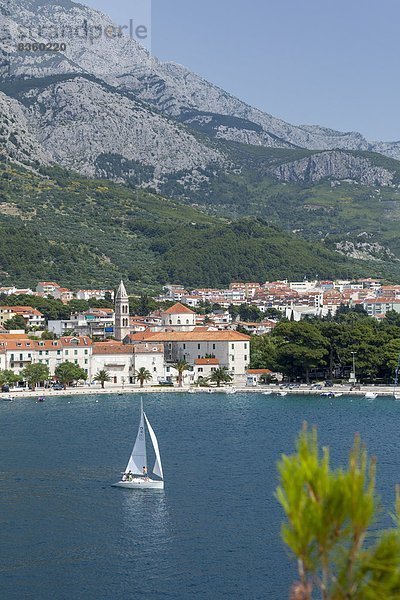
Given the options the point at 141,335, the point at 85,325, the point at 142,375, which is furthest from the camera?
the point at 85,325

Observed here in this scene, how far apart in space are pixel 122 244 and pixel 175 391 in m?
84.0

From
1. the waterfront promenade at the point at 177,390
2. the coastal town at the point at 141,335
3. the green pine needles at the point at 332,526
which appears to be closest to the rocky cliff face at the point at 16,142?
the coastal town at the point at 141,335

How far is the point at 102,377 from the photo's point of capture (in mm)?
72250

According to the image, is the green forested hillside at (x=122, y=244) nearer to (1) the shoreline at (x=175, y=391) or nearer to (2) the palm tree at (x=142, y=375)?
(2) the palm tree at (x=142, y=375)

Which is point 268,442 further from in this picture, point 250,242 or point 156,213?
point 156,213

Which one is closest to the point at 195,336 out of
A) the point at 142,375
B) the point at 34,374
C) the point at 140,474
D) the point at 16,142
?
the point at 142,375

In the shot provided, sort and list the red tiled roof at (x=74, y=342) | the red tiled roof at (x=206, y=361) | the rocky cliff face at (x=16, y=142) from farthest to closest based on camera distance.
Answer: the rocky cliff face at (x=16, y=142)
the red tiled roof at (x=206, y=361)
the red tiled roof at (x=74, y=342)

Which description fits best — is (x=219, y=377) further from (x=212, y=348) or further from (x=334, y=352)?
(x=334, y=352)

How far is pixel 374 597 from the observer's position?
309 inches

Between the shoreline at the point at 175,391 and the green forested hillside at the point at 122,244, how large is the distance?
58.6 meters

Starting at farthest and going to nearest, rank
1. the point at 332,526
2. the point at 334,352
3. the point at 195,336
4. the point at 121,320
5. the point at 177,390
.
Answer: the point at 121,320 < the point at 195,336 < the point at 334,352 < the point at 177,390 < the point at 332,526

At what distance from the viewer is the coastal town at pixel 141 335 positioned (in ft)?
242

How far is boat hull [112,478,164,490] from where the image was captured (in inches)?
1404

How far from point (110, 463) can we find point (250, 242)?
11866 centimetres
